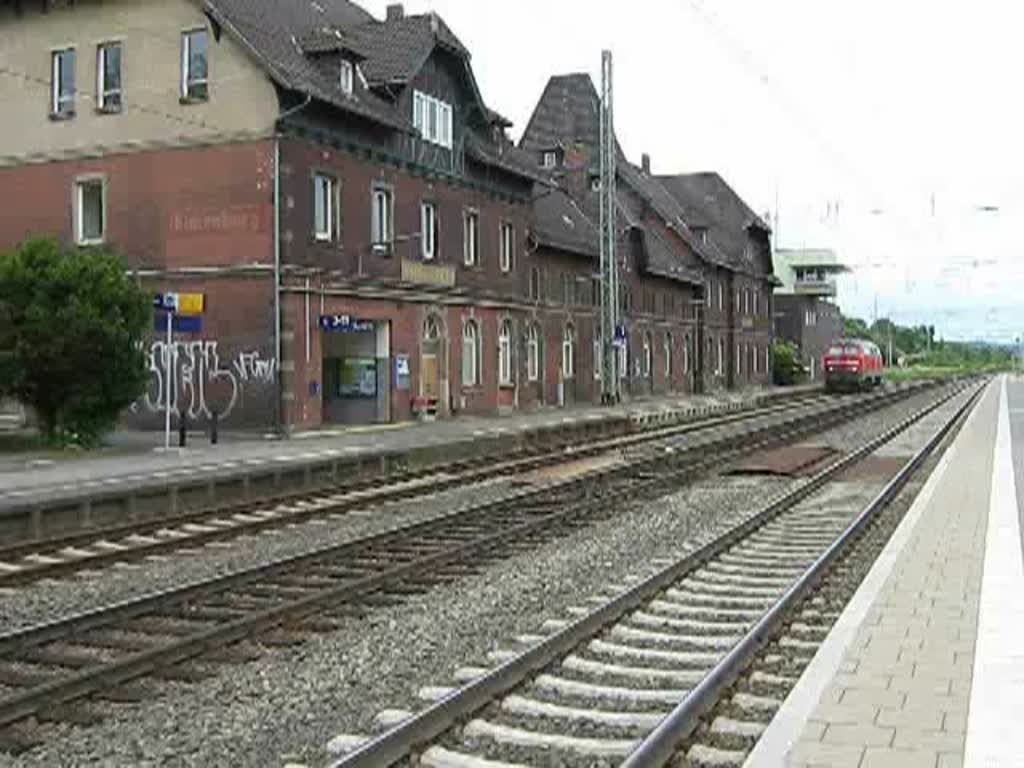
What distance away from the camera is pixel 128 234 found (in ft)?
110

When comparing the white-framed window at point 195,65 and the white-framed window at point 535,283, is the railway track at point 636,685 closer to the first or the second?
the white-framed window at point 195,65

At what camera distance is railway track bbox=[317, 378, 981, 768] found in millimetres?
6199

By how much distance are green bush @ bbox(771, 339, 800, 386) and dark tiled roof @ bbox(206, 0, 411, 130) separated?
5579 cm

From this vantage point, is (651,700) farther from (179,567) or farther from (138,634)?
(179,567)

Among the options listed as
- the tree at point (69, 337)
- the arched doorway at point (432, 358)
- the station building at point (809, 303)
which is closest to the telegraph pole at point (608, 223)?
the arched doorway at point (432, 358)

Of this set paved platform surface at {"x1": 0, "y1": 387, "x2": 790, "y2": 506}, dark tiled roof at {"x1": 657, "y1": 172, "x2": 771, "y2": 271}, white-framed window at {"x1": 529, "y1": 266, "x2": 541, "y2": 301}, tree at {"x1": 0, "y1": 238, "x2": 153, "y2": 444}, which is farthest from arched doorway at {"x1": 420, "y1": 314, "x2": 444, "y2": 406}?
dark tiled roof at {"x1": 657, "y1": 172, "x2": 771, "y2": 271}

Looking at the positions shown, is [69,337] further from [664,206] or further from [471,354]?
[664,206]

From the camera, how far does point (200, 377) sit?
107ft

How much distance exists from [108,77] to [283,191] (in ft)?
21.5

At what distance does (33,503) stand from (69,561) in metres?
3.76

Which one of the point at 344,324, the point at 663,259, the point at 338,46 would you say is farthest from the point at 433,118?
the point at 663,259

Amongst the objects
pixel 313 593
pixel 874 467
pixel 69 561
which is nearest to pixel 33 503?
pixel 69 561

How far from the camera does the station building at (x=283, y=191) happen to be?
3181 centimetres

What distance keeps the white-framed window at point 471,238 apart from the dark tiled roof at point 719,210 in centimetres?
3901
